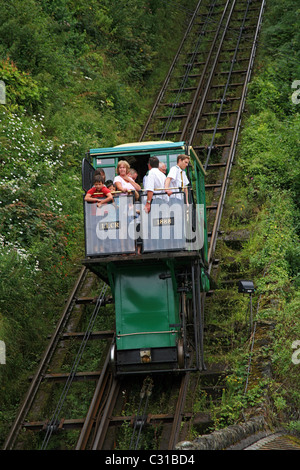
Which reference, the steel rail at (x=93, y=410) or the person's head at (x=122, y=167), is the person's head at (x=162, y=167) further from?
the steel rail at (x=93, y=410)

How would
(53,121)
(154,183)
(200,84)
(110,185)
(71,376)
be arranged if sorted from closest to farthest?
(154,183), (110,185), (71,376), (53,121), (200,84)

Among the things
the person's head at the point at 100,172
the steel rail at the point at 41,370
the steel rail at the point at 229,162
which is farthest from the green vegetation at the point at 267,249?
the person's head at the point at 100,172

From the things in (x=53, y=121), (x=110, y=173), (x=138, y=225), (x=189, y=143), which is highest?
(x=110, y=173)

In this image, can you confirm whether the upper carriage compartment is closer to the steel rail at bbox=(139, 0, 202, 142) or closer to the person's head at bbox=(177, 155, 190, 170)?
the person's head at bbox=(177, 155, 190, 170)

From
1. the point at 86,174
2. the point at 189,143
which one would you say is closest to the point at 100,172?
the point at 86,174

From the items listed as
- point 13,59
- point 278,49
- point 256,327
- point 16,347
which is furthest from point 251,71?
point 16,347

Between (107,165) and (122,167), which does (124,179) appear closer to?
(122,167)

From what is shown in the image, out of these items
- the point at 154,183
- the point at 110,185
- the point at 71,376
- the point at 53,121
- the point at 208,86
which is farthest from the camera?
the point at 208,86

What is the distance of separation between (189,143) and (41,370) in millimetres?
10754

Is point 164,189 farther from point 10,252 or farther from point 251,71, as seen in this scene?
point 251,71

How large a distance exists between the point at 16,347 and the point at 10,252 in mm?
2066

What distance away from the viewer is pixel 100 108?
24.2m

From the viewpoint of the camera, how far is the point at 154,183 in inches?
468

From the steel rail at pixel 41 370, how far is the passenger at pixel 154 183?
378 cm
